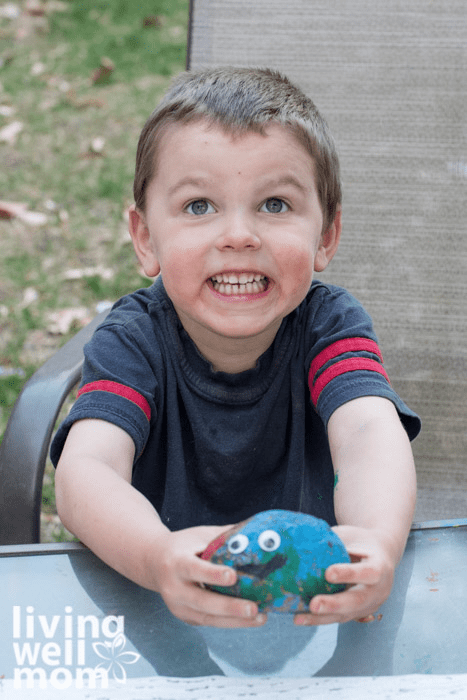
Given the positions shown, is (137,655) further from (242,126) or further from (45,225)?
(45,225)

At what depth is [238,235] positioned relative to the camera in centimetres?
92

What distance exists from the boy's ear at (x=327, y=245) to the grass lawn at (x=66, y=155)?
1.08 meters

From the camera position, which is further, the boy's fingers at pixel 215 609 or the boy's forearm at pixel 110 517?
the boy's forearm at pixel 110 517

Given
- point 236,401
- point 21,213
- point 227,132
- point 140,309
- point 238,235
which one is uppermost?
point 227,132

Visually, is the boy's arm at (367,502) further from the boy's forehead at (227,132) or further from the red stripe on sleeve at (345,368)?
the boy's forehead at (227,132)

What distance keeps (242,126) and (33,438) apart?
1.62ft

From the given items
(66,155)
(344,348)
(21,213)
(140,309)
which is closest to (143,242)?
(140,309)

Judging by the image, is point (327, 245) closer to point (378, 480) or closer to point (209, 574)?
point (378, 480)

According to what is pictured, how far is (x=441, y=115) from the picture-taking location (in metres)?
1.54

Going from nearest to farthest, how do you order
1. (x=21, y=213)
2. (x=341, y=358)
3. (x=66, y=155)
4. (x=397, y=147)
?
(x=341, y=358) → (x=397, y=147) → (x=21, y=213) → (x=66, y=155)

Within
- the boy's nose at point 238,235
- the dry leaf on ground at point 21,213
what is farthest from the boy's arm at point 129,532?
the dry leaf on ground at point 21,213

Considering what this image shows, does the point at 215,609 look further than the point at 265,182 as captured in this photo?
No

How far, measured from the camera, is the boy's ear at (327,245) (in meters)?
1.13

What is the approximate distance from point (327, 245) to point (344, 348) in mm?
178
